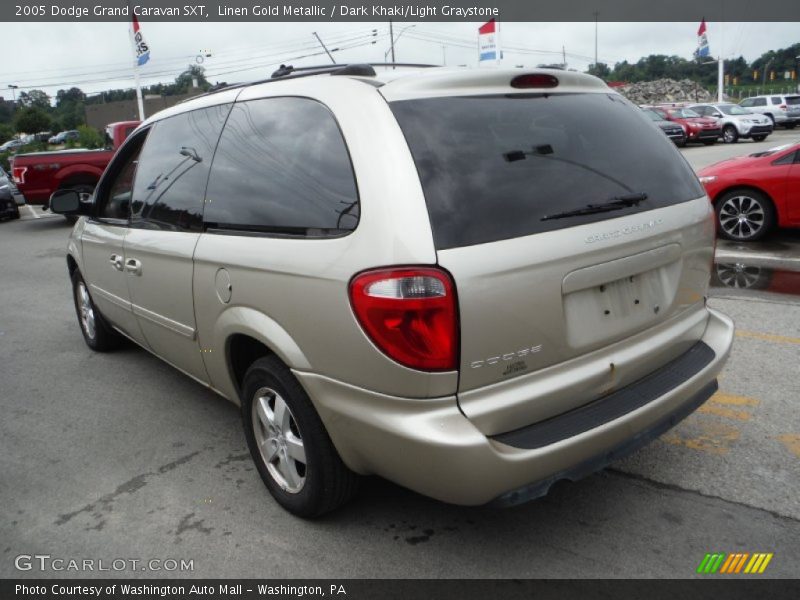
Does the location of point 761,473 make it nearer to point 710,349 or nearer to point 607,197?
point 710,349

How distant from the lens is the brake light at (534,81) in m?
2.69

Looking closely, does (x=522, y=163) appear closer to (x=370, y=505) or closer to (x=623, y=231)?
(x=623, y=231)

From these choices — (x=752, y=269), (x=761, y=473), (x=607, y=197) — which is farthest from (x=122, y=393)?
(x=752, y=269)

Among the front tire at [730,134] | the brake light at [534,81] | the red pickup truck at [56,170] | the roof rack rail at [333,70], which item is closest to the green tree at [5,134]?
the red pickup truck at [56,170]

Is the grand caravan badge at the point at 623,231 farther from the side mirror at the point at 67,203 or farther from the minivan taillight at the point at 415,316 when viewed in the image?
the side mirror at the point at 67,203

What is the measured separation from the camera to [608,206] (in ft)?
8.39

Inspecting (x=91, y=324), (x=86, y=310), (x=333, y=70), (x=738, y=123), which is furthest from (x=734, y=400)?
(x=738, y=123)

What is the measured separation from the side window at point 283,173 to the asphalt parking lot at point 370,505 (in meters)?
1.25

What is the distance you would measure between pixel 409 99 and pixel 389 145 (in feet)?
0.77

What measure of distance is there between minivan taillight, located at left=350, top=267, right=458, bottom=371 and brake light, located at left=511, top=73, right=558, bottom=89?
996 mm

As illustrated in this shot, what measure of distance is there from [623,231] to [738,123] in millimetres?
29130

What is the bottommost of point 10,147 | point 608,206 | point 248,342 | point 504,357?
point 248,342

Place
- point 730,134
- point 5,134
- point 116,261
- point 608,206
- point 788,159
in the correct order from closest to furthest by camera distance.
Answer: point 608,206, point 116,261, point 788,159, point 730,134, point 5,134

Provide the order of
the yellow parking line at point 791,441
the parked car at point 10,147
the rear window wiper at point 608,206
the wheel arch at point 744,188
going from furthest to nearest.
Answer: the parked car at point 10,147 < the wheel arch at point 744,188 < the yellow parking line at point 791,441 < the rear window wiper at point 608,206
